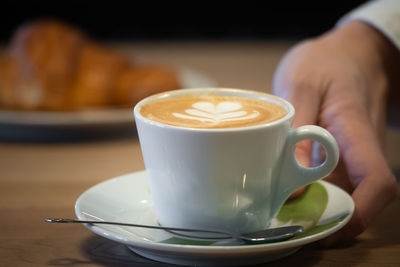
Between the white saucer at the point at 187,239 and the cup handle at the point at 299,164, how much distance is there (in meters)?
0.05

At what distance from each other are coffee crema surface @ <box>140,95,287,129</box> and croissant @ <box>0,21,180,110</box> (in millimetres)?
781

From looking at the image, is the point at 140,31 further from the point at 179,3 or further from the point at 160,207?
the point at 160,207

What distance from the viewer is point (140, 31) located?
2928 mm

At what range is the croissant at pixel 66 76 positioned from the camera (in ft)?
4.70

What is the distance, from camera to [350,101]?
0.80m

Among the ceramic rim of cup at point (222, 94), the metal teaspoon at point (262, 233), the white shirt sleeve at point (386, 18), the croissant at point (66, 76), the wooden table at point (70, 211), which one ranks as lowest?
the wooden table at point (70, 211)

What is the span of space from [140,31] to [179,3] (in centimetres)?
26

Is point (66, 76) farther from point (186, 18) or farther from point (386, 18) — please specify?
point (186, 18)

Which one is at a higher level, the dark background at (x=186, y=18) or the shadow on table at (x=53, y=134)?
the dark background at (x=186, y=18)

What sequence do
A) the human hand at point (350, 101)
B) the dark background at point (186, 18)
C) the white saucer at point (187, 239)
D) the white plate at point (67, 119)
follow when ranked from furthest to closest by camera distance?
the dark background at point (186, 18)
the white plate at point (67, 119)
the human hand at point (350, 101)
the white saucer at point (187, 239)

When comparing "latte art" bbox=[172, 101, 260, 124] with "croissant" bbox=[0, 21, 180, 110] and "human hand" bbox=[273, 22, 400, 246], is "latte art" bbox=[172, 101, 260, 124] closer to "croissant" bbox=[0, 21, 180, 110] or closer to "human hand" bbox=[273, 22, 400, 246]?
"human hand" bbox=[273, 22, 400, 246]

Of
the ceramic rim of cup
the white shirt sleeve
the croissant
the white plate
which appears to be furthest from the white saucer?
the croissant

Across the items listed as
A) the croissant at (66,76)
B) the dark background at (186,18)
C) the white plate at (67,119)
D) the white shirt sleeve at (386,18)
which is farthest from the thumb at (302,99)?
the dark background at (186,18)

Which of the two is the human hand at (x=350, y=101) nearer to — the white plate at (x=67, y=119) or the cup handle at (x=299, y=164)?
the cup handle at (x=299, y=164)
